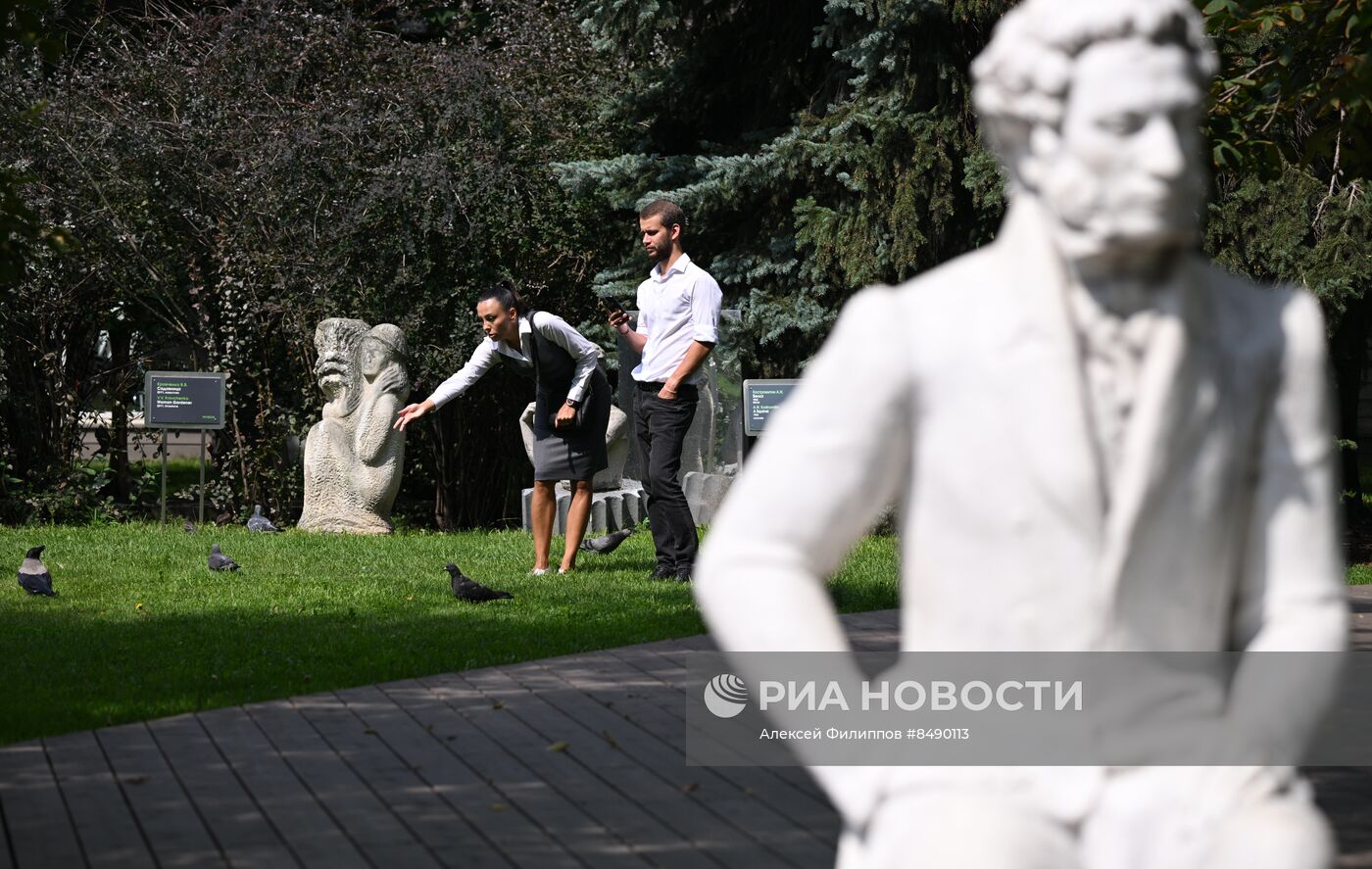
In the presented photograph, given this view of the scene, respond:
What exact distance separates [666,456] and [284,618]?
7.68 ft

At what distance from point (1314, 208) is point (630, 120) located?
20.8 ft

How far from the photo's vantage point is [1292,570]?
6.85 feet

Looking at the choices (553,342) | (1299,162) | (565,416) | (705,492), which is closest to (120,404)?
(705,492)

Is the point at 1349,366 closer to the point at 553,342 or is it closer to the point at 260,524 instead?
the point at 553,342

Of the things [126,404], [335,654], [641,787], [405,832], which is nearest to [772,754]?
[641,787]

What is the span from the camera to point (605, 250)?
54.6ft

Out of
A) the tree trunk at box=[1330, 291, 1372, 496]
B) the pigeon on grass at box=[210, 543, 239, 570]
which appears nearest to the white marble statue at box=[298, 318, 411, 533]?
the pigeon on grass at box=[210, 543, 239, 570]

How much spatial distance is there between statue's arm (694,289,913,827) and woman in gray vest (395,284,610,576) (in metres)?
8.29

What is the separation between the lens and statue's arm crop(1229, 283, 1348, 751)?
204 centimetres

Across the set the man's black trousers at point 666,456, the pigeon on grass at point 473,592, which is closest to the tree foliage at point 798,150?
the man's black trousers at point 666,456

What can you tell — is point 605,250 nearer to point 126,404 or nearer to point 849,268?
point 849,268

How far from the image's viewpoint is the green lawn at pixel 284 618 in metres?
7.42

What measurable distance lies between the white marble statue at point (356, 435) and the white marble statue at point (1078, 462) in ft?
43.2

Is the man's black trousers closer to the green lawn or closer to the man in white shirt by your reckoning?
the man in white shirt
